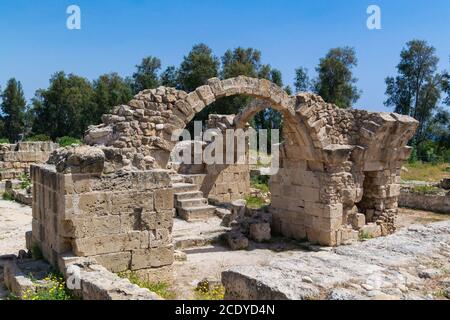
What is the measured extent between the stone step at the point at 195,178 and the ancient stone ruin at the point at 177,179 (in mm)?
682

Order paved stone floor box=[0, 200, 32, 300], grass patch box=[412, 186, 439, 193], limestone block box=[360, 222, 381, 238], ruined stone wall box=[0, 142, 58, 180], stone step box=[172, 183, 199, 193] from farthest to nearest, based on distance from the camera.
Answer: ruined stone wall box=[0, 142, 58, 180], grass patch box=[412, 186, 439, 193], stone step box=[172, 183, 199, 193], limestone block box=[360, 222, 381, 238], paved stone floor box=[0, 200, 32, 300]

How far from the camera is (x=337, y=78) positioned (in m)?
36.9

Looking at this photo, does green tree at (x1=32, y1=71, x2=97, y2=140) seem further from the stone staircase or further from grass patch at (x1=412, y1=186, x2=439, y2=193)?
grass patch at (x1=412, y1=186, x2=439, y2=193)

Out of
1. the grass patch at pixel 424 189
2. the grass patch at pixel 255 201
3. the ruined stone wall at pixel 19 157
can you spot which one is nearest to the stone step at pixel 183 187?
the grass patch at pixel 255 201

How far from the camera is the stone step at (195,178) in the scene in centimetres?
1570

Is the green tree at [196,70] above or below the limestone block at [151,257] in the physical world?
above

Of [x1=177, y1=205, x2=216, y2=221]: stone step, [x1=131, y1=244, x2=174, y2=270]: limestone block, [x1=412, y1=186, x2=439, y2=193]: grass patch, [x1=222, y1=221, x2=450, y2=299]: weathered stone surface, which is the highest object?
[x1=222, y1=221, x2=450, y2=299]: weathered stone surface

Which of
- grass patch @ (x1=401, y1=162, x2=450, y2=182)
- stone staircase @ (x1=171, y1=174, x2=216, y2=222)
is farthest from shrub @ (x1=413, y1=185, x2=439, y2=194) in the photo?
stone staircase @ (x1=171, y1=174, x2=216, y2=222)

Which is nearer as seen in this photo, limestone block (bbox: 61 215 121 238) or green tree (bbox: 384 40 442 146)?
limestone block (bbox: 61 215 121 238)

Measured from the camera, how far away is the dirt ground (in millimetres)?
8016

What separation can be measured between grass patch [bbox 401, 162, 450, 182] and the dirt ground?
14678 millimetres

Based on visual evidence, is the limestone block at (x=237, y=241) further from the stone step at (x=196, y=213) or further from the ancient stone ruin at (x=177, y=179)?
the stone step at (x=196, y=213)

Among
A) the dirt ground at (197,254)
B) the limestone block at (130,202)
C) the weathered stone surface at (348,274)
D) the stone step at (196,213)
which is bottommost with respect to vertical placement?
the dirt ground at (197,254)

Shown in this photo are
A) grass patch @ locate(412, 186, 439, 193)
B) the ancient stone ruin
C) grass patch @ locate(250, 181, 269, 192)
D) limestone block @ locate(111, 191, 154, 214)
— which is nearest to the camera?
the ancient stone ruin
